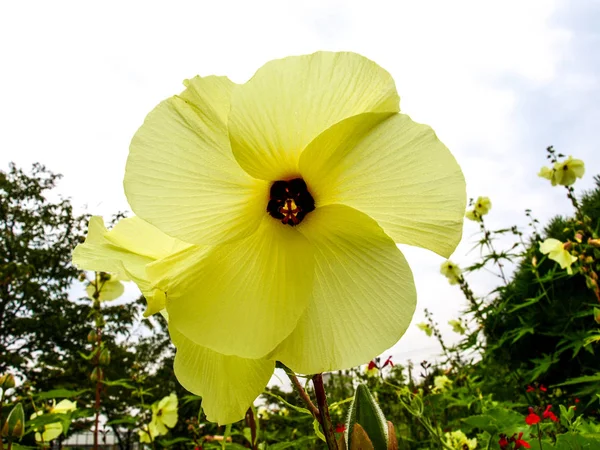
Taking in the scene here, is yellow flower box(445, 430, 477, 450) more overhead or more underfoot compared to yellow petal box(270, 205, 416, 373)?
more underfoot

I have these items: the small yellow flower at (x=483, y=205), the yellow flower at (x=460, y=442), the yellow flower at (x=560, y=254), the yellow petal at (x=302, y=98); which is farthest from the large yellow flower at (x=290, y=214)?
the small yellow flower at (x=483, y=205)

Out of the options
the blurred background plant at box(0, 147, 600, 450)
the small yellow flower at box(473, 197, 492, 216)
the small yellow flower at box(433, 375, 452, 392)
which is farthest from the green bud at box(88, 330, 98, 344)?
the small yellow flower at box(473, 197, 492, 216)

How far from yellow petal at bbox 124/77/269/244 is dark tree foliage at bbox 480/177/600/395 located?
3366 mm

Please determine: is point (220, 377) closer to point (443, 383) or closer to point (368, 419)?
point (368, 419)

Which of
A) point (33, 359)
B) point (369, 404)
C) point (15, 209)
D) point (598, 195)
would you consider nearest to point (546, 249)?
point (598, 195)

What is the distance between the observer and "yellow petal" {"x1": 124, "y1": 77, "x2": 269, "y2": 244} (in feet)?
1.66

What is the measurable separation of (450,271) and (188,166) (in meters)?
4.35

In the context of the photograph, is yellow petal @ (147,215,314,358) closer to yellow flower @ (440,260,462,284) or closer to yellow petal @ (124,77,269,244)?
yellow petal @ (124,77,269,244)

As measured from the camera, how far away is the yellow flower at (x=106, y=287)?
2.21 metres

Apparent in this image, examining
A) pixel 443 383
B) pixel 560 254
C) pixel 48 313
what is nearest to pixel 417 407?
pixel 560 254

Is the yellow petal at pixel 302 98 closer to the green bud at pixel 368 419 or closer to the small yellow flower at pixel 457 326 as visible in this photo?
the green bud at pixel 368 419

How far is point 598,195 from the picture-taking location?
4426 millimetres

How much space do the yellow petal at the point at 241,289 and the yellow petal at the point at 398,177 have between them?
9 cm

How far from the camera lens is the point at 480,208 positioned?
4676 mm
